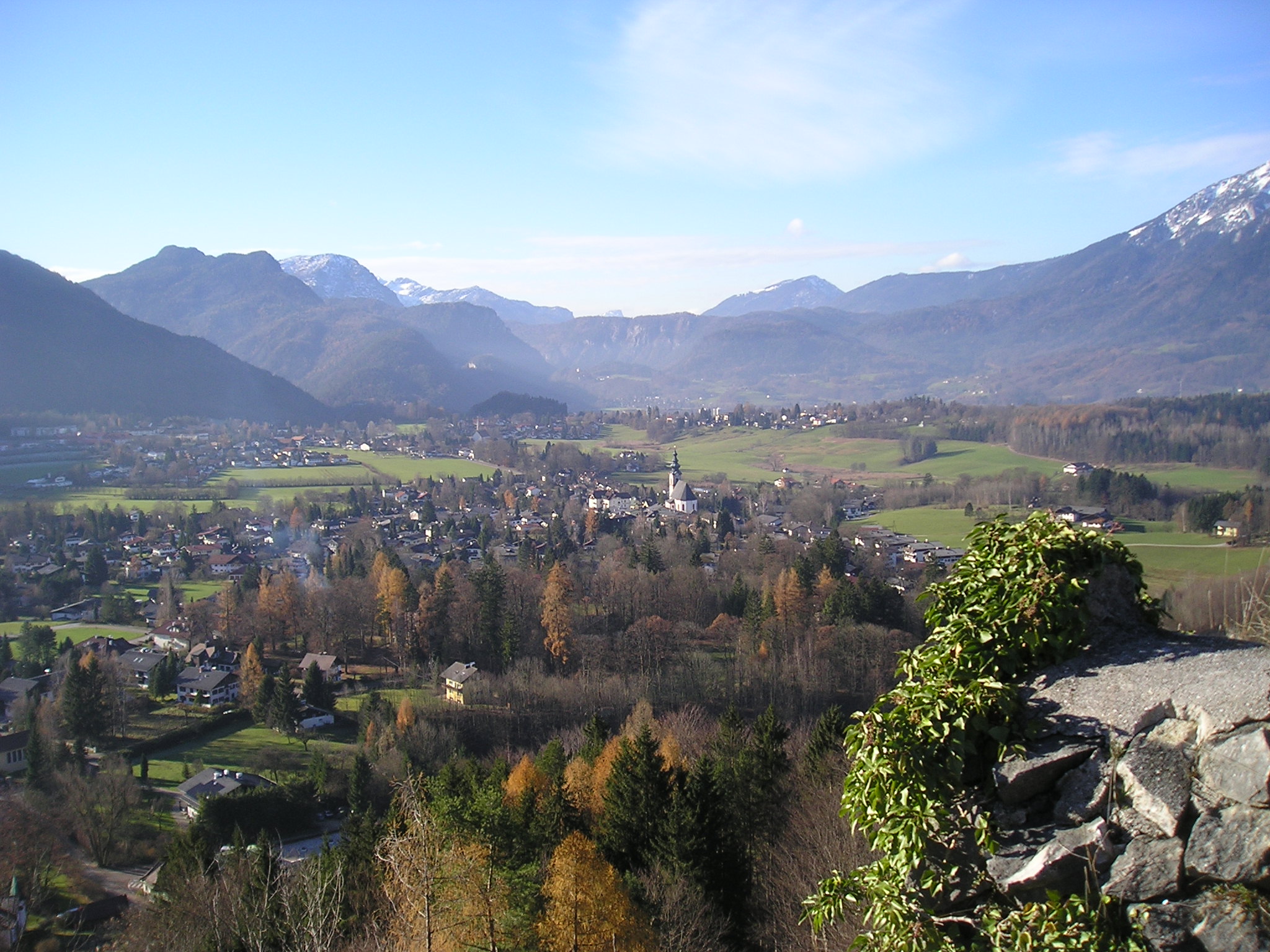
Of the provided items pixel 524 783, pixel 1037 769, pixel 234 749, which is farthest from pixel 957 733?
pixel 234 749

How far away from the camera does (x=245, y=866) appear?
12.0 m

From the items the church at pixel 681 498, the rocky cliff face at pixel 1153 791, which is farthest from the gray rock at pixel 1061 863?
the church at pixel 681 498

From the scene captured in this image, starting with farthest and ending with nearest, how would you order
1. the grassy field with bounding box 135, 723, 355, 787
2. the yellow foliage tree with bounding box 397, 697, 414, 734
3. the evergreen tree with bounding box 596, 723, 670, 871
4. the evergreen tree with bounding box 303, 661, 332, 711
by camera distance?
the evergreen tree with bounding box 303, 661, 332, 711, the yellow foliage tree with bounding box 397, 697, 414, 734, the grassy field with bounding box 135, 723, 355, 787, the evergreen tree with bounding box 596, 723, 670, 871

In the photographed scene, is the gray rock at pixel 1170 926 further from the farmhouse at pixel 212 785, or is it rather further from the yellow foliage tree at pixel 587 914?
the farmhouse at pixel 212 785

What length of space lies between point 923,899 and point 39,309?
103766 millimetres

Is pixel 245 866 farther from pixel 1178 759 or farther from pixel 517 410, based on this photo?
pixel 517 410

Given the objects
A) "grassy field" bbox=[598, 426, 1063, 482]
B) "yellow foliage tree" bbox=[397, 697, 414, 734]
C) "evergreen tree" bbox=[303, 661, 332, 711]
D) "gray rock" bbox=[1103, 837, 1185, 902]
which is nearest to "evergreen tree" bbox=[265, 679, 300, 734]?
"evergreen tree" bbox=[303, 661, 332, 711]

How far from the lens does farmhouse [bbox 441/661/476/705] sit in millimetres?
24938

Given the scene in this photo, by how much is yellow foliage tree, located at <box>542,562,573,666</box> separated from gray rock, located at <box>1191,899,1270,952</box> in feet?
82.9

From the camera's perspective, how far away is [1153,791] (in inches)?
105

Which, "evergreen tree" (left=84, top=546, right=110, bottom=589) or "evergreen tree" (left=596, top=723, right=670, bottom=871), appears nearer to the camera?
"evergreen tree" (left=596, top=723, right=670, bottom=871)

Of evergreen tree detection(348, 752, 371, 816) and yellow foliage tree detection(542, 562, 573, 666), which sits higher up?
yellow foliage tree detection(542, 562, 573, 666)

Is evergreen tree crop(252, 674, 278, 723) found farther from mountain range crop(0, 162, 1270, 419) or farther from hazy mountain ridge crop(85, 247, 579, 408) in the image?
hazy mountain ridge crop(85, 247, 579, 408)

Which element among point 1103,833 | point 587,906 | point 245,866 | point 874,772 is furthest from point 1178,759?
point 245,866
